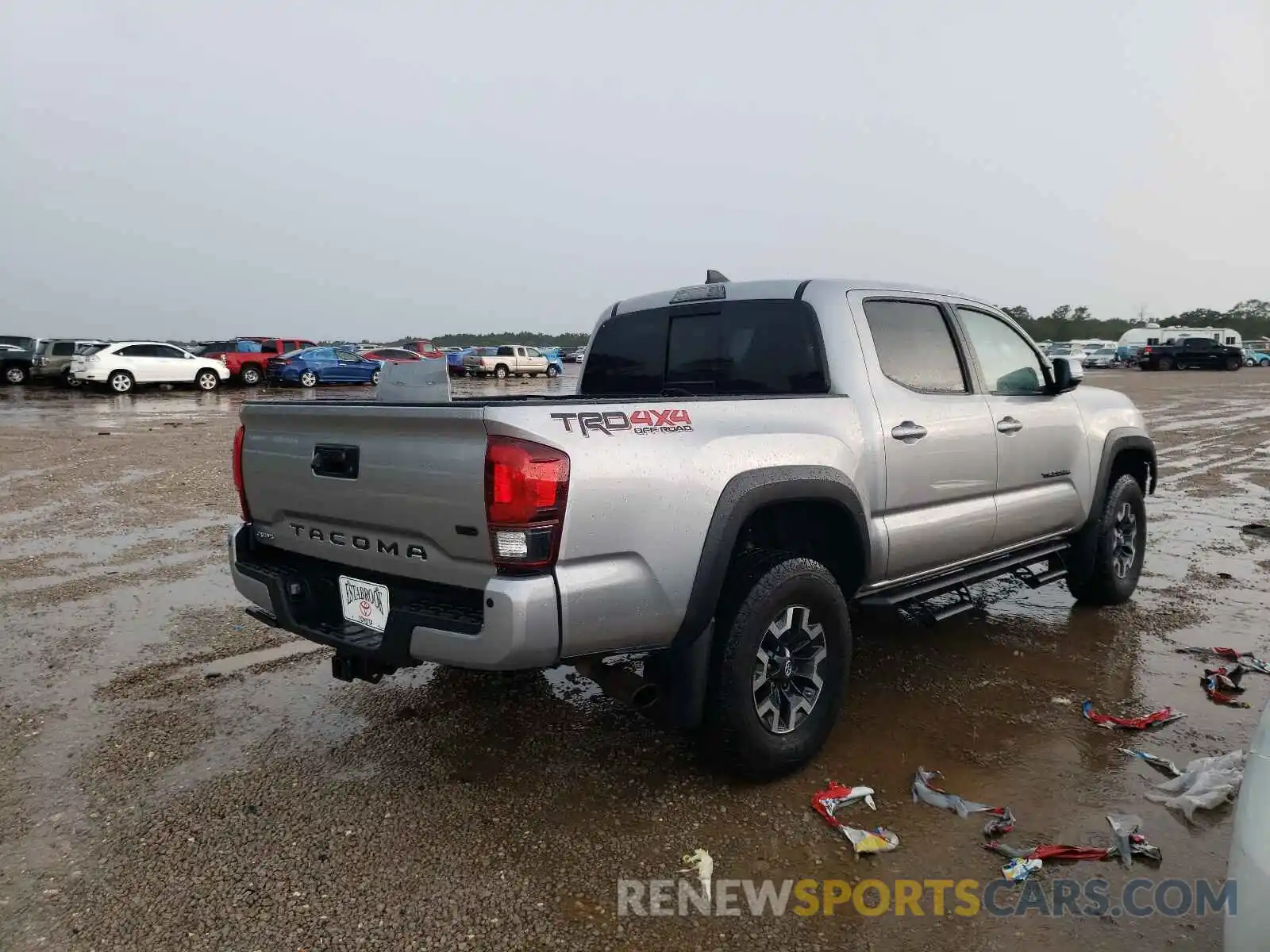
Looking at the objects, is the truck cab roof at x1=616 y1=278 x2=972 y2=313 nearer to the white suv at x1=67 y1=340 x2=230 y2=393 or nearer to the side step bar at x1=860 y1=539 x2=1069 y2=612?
the side step bar at x1=860 y1=539 x2=1069 y2=612

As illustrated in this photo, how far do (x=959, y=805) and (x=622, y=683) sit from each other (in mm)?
1352

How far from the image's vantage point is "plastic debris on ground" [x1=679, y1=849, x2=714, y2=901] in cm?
272

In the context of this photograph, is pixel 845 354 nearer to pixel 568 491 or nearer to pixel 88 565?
pixel 568 491

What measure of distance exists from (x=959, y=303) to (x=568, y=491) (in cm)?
295

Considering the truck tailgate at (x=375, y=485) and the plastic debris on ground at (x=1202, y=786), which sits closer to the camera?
the truck tailgate at (x=375, y=485)

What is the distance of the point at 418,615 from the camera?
2818 mm

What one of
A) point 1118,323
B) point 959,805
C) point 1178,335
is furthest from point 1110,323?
point 959,805

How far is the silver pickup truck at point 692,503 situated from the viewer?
266 centimetres

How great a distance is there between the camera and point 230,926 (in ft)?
8.18

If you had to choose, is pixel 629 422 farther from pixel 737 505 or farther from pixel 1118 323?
pixel 1118 323

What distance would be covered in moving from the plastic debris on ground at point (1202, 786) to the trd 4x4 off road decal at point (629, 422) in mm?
2253

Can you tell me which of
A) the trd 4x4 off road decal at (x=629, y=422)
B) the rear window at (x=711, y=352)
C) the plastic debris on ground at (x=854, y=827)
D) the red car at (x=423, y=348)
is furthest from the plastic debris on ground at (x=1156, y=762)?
the red car at (x=423, y=348)

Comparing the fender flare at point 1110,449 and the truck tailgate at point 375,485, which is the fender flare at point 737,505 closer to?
the truck tailgate at point 375,485

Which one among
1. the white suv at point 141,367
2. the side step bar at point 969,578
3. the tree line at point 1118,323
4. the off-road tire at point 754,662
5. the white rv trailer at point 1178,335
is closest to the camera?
the off-road tire at point 754,662
